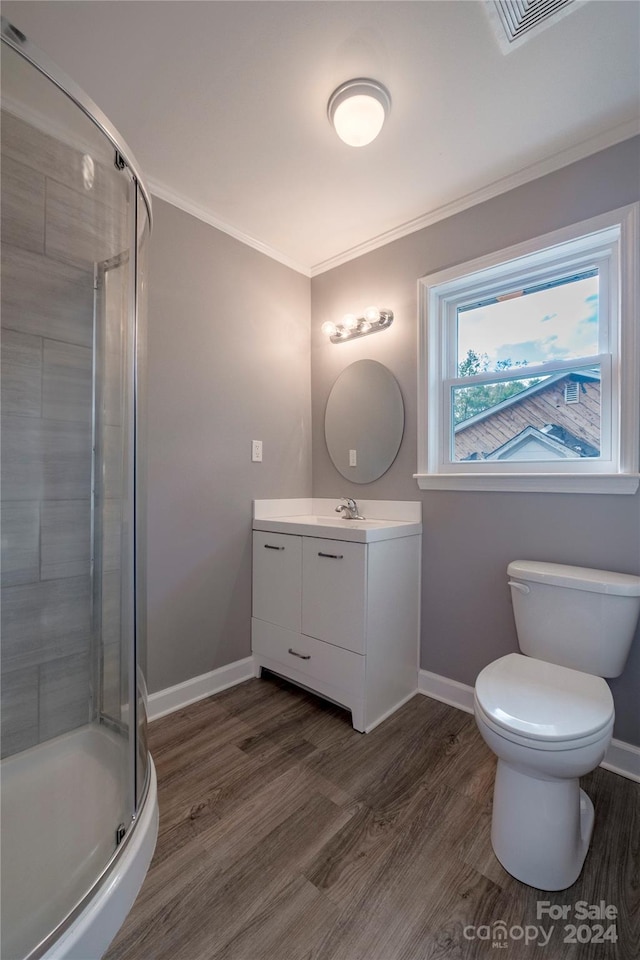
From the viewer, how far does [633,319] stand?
1.51m

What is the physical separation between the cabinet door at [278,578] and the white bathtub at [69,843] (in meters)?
0.86

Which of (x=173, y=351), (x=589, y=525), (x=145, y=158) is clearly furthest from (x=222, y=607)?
(x=145, y=158)

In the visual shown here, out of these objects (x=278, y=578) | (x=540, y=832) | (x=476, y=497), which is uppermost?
(x=476, y=497)

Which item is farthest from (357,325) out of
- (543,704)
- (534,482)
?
(543,704)

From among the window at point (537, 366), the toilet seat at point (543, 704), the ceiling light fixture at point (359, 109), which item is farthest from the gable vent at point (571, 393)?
the ceiling light fixture at point (359, 109)

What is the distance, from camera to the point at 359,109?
55.4 inches

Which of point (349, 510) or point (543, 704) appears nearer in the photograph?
point (543, 704)

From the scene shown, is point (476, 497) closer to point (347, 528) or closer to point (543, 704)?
point (347, 528)

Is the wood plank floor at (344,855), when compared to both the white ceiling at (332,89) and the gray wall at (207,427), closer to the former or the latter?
the gray wall at (207,427)

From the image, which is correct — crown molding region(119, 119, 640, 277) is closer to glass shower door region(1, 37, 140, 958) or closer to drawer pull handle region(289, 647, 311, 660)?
glass shower door region(1, 37, 140, 958)

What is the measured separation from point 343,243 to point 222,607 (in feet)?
6.89

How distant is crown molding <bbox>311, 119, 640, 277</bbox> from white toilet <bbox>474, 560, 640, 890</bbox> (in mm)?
1619

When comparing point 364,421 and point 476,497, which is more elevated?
point 364,421

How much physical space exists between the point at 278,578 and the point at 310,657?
0.40 m
